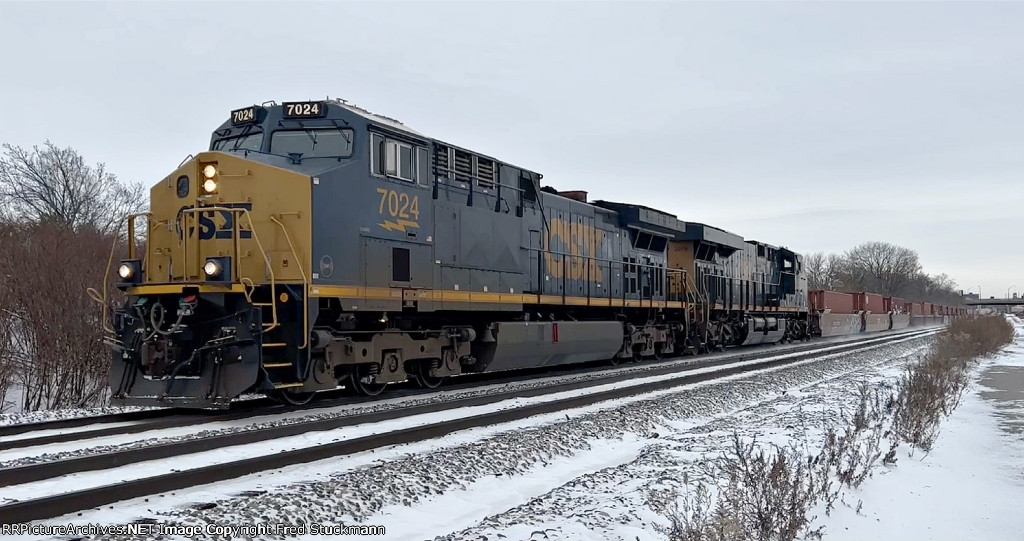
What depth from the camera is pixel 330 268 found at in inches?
383

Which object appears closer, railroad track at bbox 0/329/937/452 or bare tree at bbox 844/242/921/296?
railroad track at bbox 0/329/937/452

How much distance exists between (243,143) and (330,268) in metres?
2.54

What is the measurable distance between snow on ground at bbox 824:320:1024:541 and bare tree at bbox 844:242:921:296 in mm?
126174

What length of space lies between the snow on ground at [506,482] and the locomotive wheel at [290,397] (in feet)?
9.19

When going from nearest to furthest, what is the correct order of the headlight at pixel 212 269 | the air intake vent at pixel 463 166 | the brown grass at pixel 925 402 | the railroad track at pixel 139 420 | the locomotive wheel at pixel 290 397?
1. the railroad track at pixel 139 420
2. the headlight at pixel 212 269
3. the brown grass at pixel 925 402
4. the locomotive wheel at pixel 290 397
5. the air intake vent at pixel 463 166

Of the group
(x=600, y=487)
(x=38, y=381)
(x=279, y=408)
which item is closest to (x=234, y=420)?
(x=279, y=408)

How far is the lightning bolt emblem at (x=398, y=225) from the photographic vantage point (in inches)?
Answer: 421

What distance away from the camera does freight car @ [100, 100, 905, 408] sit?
29.6ft

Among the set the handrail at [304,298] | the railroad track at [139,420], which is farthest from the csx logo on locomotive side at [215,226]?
the railroad track at [139,420]

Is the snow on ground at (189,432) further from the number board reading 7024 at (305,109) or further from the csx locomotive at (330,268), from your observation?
the number board reading 7024 at (305,109)

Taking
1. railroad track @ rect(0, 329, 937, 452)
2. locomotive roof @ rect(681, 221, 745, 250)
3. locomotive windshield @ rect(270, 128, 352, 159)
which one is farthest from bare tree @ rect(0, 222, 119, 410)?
locomotive roof @ rect(681, 221, 745, 250)

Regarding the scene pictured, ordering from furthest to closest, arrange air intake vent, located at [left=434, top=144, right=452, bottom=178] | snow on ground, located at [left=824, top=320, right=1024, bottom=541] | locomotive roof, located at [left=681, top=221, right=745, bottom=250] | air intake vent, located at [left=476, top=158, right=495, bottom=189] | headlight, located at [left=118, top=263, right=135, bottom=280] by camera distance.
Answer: locomotive roof, located at [left=681, top=221, right=745, bottom=250] → air intake vent, located at [left=476, top=158, right=495, bottom=189] → air intake vent, located at [left=434, top=144, right=452, bottom=178] → headlight, located at [left=118, top=263, right=135, bottom=280] → snow on ground, located at [left=824, top=320, right=1024, bottom=541]

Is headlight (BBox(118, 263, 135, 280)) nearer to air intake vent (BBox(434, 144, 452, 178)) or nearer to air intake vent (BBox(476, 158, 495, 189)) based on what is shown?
air intake vent (BBox(434, 144, 452, 178))

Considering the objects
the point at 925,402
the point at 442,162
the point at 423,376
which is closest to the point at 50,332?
the point at 423,376
